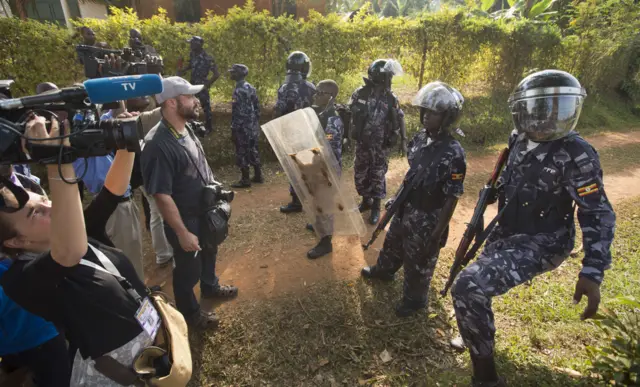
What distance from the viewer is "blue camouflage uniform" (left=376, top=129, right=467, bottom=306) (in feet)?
9.66

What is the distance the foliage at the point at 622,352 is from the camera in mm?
1976

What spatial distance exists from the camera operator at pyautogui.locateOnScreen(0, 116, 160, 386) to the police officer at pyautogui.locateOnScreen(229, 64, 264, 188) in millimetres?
4592

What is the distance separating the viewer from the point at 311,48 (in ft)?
28.8

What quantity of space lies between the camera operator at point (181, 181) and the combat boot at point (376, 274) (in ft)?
5.53

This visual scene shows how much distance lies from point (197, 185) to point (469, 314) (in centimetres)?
231

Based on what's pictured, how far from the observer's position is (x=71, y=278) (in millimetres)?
1467

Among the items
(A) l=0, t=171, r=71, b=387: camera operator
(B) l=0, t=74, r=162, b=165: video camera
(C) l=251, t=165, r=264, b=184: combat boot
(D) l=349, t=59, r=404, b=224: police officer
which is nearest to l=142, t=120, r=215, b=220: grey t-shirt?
(A) l=0, t=171, r=71, b=387: camera operator

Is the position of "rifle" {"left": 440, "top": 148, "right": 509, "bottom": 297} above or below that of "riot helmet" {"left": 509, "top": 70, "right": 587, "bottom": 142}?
below

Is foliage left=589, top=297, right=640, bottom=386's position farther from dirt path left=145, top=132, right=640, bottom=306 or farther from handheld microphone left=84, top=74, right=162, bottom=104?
handheld microphone left=84, top=74, right=162, bottom=104

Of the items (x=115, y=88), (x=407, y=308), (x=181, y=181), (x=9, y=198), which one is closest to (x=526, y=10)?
(x=407, y=308)

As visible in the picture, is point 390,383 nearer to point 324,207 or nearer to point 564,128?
point 324,207

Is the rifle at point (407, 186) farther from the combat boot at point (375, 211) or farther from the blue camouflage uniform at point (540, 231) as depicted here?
the combat boot at point (375, 211)

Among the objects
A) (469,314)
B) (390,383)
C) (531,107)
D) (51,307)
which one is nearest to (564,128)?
(531,107)

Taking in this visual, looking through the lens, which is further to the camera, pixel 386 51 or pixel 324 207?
pixel 386 51
